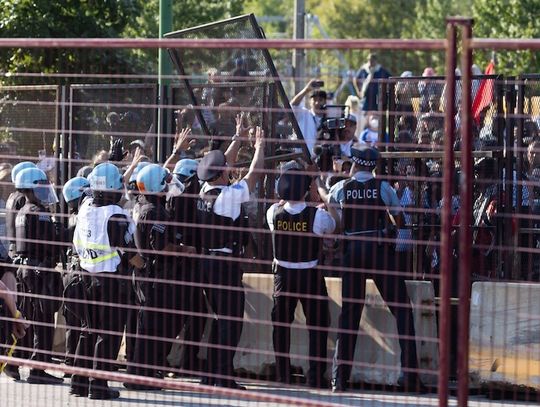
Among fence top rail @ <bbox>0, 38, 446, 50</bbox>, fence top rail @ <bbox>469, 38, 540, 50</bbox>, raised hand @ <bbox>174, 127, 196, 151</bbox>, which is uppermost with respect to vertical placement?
fence top rail @ <bbox>0, 38, 446, 50</bbox>

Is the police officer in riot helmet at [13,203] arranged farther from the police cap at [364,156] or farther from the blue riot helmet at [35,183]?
the police cap at [364,156]

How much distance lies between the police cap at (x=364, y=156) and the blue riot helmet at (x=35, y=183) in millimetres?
2620

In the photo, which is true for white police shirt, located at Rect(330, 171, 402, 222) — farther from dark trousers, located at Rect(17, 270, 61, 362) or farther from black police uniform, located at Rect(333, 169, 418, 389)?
dark trousers, located at Rect(17, 270, 61, 362)

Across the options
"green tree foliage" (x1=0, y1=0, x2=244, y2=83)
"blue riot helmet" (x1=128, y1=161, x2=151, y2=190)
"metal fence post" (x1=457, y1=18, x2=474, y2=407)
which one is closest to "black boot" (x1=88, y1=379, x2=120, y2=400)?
"blue riot helmet" (x1=128, y1=161, x2=151, y2=190)

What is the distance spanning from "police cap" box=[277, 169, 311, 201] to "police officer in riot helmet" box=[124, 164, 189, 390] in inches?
34.8

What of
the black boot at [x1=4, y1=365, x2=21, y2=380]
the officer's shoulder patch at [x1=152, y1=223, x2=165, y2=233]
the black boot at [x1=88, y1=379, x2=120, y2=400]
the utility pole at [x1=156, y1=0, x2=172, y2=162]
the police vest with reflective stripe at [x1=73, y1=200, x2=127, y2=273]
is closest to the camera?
the officer's shoulder patch at [x1=152, y1=223, x2=165, y2=233]

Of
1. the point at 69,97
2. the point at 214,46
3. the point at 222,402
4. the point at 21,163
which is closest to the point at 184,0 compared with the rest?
the point at 69,97

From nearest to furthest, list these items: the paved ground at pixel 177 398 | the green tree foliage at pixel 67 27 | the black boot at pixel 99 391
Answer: the paved ground at pixel 177 398 < the black boot at pixel 99 391 < the green tree foliage at pixel 67 27

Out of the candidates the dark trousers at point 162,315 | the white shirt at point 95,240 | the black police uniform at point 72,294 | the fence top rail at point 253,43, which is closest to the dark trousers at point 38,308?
the black police uniform at point 72,294

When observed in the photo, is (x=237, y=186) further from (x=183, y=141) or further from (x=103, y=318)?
(x=103, y=318)

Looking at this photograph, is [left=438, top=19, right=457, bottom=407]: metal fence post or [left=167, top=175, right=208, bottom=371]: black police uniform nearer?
[left=438, top=19, right=457, bottom=407]: metal fence post

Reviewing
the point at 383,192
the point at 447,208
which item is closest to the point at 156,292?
the point at 383,192

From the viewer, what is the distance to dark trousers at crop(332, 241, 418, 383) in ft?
28.8

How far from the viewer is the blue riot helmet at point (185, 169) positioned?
9648 mm
